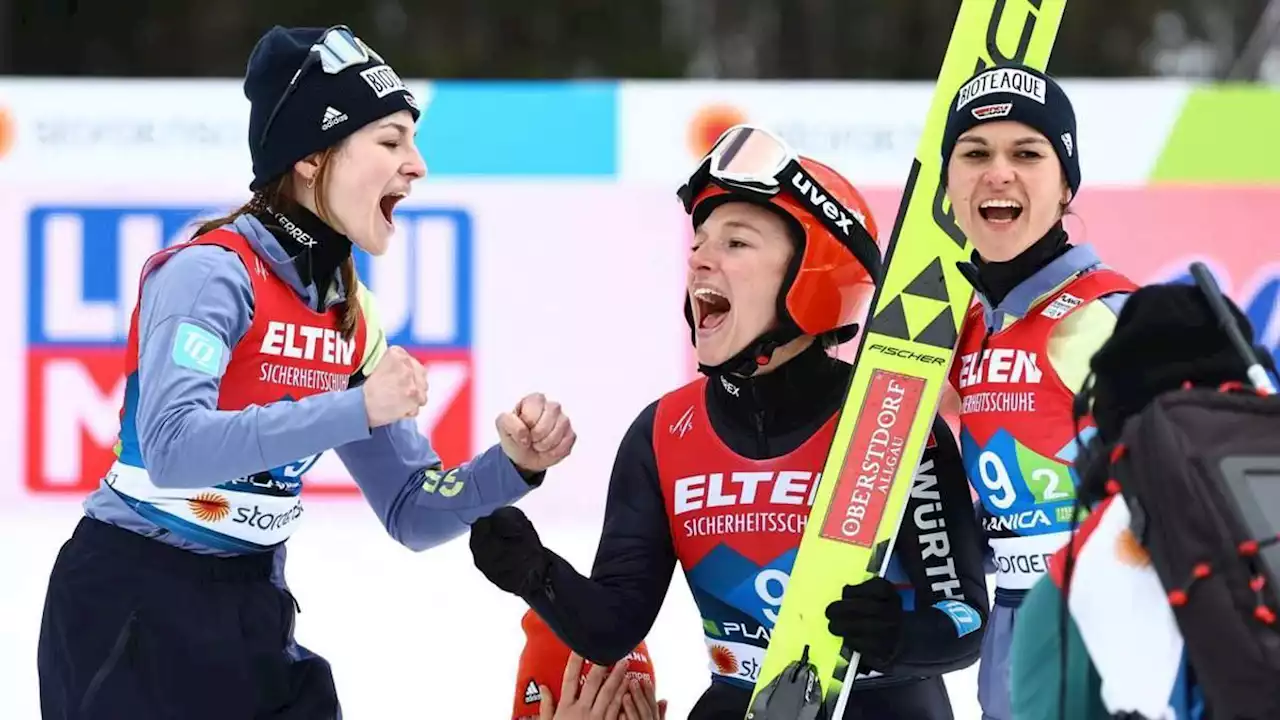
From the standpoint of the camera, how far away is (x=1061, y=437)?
9.29 feet

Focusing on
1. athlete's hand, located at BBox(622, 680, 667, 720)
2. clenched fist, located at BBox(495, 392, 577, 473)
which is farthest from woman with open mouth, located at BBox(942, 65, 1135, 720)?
clenched fist, located at BBox(495, 392, 577, 473)

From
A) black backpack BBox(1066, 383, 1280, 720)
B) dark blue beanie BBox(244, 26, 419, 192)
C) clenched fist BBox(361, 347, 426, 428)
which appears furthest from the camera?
dark blue beanie BBox(244, 26, 419, 192)

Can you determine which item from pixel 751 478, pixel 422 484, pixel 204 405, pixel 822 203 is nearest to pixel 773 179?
pixel 822 203

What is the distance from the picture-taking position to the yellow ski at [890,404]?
2.77 metres

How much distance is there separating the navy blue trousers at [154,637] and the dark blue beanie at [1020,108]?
140 cm

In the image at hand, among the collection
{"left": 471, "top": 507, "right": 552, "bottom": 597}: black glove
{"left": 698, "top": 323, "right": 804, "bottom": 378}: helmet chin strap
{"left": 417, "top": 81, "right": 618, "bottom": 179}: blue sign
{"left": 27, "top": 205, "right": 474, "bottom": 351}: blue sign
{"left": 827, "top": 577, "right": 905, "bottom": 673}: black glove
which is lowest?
{"left": 827, "top": 577, "right": 905, "bottom": 673}: black glove

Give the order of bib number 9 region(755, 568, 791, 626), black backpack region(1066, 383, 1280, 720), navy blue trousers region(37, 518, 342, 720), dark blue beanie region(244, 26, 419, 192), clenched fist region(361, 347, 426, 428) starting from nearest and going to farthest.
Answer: black backpack region(1066, 383, 1280, 720), clenched fist region(361, 347, 426, 428), navy blue trousers region(37, 518, 342, 720), bib number 9 region(755, 568, 791, 626), dark blue beanie region(244, 26, 419, 192)

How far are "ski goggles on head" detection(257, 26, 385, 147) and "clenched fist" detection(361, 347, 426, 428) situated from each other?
0.61 m

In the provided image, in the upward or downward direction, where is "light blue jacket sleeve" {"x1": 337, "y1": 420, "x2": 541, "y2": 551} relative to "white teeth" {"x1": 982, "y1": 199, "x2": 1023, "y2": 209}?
downward

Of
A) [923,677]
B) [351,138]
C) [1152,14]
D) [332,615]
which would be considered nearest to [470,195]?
[332,615]

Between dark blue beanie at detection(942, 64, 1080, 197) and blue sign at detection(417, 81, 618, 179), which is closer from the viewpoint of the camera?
dark blue beanie at detection(942, 64, 1080, 197)

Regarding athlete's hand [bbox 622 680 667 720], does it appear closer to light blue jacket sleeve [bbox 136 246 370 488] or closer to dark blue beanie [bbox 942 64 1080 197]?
light blue jacket sleeve [bbox 136 246 370 488]

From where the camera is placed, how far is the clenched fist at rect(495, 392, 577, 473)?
2.89 metres

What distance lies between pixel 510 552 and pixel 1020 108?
1108mm
